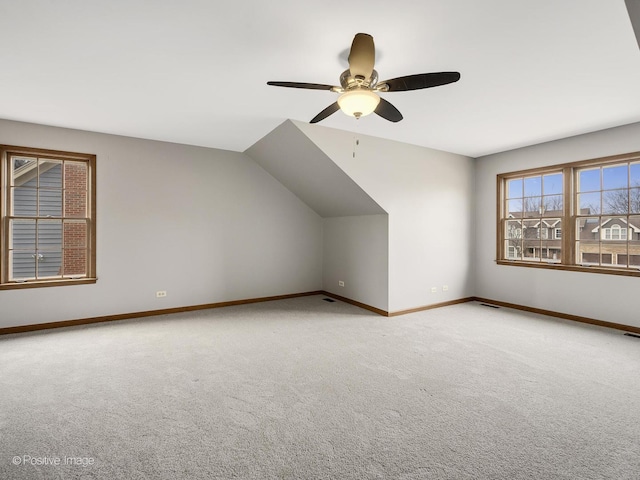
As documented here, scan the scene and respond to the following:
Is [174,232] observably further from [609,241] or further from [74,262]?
[609,241]

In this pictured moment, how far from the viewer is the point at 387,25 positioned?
2.05m

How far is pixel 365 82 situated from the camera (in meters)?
2.16

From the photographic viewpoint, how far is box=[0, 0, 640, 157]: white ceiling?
6.35 feet

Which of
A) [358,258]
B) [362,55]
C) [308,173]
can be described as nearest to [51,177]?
[308,173]

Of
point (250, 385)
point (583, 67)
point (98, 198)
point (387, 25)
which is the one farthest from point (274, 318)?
point (583, 67)

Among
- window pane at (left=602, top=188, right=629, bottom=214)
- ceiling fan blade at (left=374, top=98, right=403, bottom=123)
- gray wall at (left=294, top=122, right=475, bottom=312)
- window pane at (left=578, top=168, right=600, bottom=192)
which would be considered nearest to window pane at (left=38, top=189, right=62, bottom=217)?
gray wall at (left=294, top=122, right=475, bottom=312)

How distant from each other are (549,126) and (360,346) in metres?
3.55

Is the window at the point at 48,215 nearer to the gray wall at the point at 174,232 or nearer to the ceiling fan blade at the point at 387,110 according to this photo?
the gray wall at the point at 174,232

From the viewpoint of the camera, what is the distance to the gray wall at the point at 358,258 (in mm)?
4730

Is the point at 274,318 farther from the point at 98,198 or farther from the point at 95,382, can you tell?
the point at 98,198

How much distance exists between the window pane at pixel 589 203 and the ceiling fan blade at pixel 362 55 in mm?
4090

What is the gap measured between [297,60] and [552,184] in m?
4.32

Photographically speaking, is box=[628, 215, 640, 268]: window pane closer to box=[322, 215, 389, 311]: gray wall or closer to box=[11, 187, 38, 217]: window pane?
box=[322, 215, 389, 311]: gray wall

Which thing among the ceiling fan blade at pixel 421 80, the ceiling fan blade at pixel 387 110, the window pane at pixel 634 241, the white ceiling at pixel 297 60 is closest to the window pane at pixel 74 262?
the white ceiling at pixel 297 60
